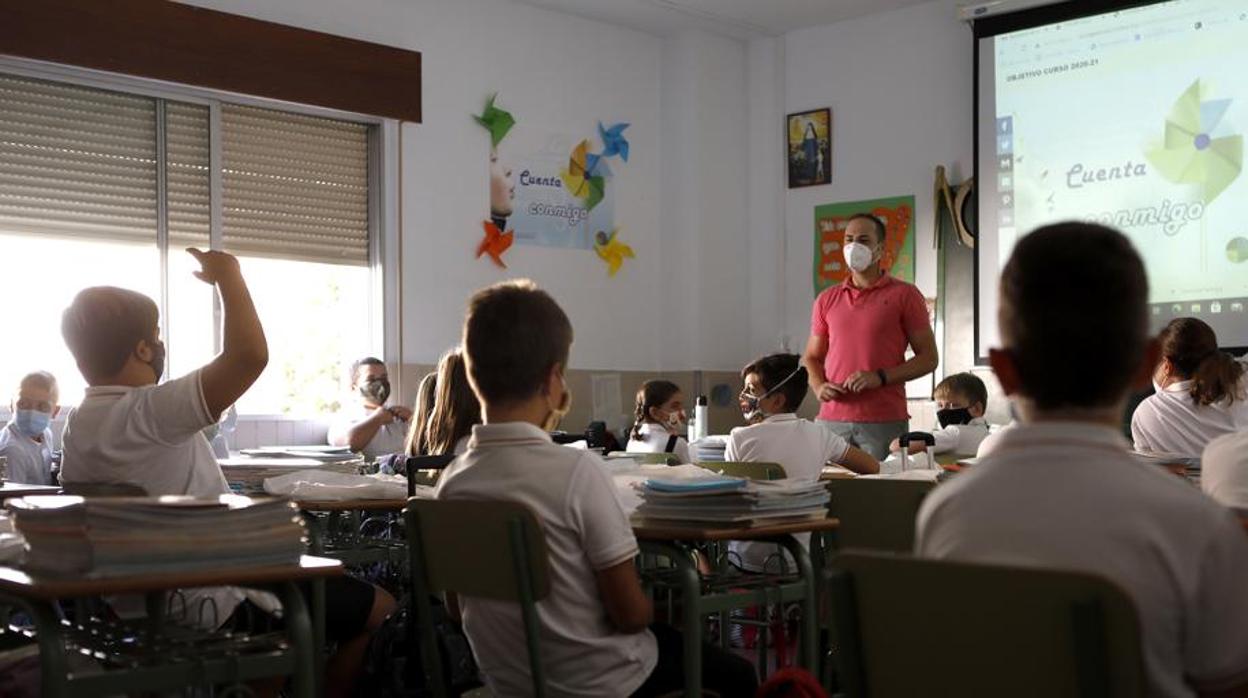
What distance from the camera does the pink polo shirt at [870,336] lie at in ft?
17.5

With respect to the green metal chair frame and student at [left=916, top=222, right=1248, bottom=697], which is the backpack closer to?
the green metal chair frame

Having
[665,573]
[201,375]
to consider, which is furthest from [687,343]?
[201,375]

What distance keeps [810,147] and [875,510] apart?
17.2 feet

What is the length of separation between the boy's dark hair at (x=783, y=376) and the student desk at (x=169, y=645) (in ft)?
8.37

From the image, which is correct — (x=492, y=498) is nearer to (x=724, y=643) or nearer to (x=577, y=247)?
(x=724, y=643)

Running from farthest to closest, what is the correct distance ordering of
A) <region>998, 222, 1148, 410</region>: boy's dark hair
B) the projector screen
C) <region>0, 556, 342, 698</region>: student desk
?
the projector screen
<region>0, 556, 342, 698</region>: student desk
<region>998, 222, 1148, 410</region>: boy's dark hair

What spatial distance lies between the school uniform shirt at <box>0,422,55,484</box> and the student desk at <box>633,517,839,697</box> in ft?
10.9

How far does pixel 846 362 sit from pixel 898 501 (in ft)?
8.95

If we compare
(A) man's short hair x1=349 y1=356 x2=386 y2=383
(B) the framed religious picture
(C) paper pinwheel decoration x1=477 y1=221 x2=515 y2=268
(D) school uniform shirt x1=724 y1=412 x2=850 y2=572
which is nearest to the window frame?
(A) man's short hair x1=349 y1=356 x2=386 y2=383

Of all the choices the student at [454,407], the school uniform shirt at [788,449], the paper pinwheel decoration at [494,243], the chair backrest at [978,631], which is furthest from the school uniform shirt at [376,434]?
the chair backrest at [978,631]

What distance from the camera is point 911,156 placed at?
7.54 m

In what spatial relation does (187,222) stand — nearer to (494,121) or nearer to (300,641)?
(494,121)

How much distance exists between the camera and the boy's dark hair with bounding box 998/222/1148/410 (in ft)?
4.43

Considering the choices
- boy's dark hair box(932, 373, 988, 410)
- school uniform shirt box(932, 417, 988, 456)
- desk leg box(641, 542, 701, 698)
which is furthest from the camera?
boy's dark hair box(932, 373, 988, 410)
